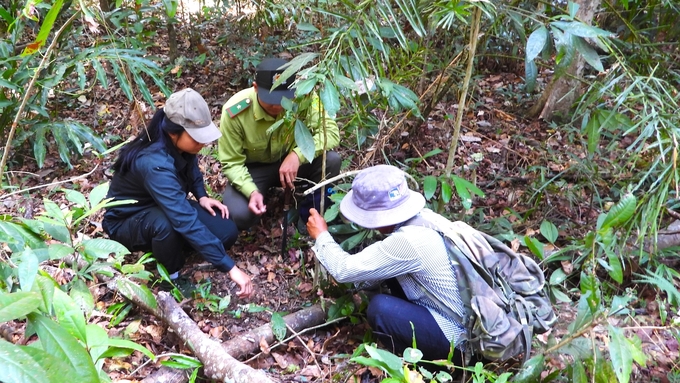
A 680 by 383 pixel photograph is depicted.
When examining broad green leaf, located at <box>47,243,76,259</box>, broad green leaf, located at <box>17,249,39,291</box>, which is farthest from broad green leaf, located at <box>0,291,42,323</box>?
broad green leaf, located at <box>47,243,76,259</box>

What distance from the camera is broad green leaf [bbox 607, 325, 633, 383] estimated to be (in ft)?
5.48

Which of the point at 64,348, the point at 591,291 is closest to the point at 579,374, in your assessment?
the point at 591,291

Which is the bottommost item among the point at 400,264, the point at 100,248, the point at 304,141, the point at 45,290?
the point at 400,264

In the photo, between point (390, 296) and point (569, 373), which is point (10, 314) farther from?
point (569, 373)

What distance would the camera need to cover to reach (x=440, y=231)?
7.30 feet

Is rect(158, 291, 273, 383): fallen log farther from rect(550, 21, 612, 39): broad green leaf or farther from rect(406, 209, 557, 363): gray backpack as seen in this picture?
rect(550, 21, 612, 39): broad green leaf

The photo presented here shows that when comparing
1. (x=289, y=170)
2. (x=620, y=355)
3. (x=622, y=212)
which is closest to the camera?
(x=620, y=355)

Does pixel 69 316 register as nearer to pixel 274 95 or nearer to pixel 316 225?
pixel 316 225

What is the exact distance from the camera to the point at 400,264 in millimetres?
2199

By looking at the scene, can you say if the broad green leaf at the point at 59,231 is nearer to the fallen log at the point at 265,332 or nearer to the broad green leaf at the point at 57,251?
the broad green leaf at the point at 57,251

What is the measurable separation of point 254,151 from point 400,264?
1630mm

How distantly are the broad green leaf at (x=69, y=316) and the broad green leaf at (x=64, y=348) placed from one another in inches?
8.8

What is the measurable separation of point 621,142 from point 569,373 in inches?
115

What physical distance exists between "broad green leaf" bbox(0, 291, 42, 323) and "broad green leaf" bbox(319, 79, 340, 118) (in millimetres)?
1233
